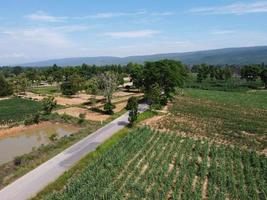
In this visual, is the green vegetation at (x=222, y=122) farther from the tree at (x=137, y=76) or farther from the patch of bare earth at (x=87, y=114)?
the tree at (x=137, y=76)

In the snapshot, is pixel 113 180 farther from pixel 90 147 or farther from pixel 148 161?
pixel 90 147

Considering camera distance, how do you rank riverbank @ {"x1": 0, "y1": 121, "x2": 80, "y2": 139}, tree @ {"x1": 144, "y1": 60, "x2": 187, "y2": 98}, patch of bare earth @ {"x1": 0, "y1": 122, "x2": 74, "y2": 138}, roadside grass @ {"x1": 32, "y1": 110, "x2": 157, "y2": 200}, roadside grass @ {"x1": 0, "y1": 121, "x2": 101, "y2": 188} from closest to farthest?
roadside grass @ {"x1": 32, "y1": 110, "x2": 157, "y2": 200}
roadside grass @ {"x1": 0, "y1": 121, "x2": 101, "y2": 188}
patch of bare earth @ {"x1": 0, "y1": 122, "x2": 74, "y2": 138}
riverbank @ {"x1": 0, "y1": 121, "x2": 80, "y2": 139}
tree @ {"x1": 144, "y1": 60, "x2": 187, "y2": 98}

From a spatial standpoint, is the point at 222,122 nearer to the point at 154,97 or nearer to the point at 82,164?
the point at 154,97

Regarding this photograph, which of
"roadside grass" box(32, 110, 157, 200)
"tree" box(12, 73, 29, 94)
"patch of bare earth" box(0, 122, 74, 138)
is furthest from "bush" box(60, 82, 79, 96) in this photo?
"roadside grass" box(32, 110, 157, 200)

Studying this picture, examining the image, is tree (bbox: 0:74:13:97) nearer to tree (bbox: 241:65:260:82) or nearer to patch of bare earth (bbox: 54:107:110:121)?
patch of bare earth (bbox: 54:107:110:121)

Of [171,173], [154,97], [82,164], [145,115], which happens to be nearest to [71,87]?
[154,97]
